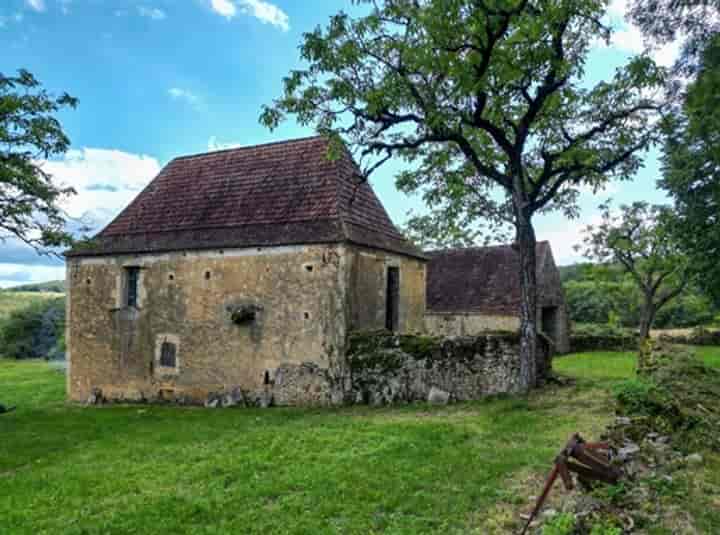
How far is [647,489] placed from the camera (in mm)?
4609

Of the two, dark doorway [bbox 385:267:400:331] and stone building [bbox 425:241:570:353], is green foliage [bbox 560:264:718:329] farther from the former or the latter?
dark doorway [bbox 385:267:400:331]

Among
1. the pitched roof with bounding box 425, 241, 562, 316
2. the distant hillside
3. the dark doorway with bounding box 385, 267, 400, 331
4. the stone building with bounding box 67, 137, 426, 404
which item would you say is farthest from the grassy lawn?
the distant hillside

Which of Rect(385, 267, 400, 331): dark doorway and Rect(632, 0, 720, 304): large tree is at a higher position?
Rect(632, 0, 720, 304): large tree

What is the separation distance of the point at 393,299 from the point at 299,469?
8.83 metres

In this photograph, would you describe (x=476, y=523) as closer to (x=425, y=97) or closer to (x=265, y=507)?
(x=265, y=507)

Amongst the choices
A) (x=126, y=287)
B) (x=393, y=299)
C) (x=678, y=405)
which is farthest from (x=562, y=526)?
(x=126, y=287)

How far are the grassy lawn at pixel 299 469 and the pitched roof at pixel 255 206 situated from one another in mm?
4723

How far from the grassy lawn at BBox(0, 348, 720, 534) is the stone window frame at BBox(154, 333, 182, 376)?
9.90ft

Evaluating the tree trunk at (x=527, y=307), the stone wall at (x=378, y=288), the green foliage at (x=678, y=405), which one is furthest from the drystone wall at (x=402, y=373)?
the green foliage at (x=678, y=405)

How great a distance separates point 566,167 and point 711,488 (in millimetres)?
7999

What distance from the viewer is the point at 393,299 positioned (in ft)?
50.2

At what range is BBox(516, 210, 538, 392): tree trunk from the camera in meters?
11.3

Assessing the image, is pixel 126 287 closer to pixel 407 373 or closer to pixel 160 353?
pixel 160 353

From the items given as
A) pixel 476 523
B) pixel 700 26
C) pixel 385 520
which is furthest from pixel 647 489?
pixel 700 26
